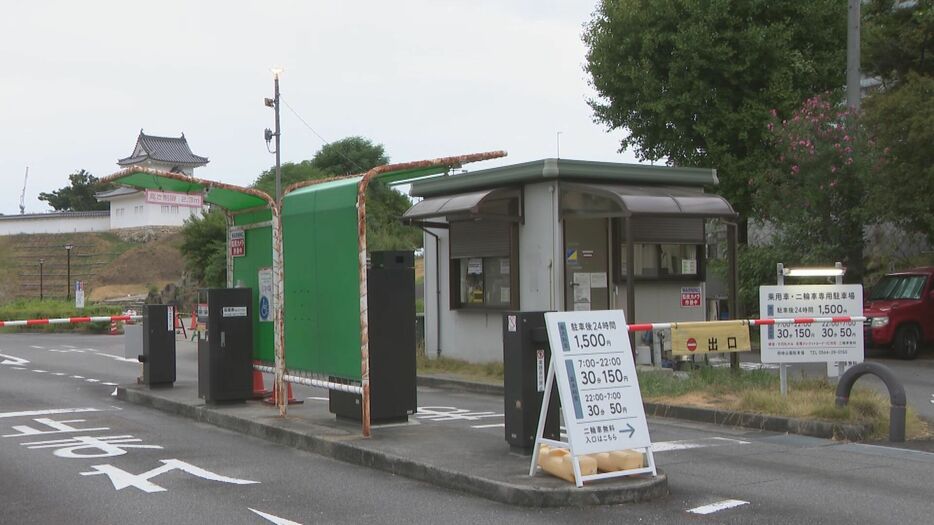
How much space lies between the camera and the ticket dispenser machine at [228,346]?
12664 mm

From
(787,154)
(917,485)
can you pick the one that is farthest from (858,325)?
(787,154)

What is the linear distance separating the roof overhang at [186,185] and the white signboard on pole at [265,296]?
0.88m

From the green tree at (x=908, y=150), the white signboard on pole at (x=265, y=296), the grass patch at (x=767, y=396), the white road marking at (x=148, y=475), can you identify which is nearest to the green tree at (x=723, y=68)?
the green tree at (x=908, y=150)

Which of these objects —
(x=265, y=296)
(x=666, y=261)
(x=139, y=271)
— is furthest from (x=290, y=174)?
(x=265, y=296)

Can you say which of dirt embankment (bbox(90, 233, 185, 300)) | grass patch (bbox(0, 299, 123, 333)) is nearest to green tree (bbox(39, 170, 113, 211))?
dirt embankment (bbox(90, 233, 185, 300))

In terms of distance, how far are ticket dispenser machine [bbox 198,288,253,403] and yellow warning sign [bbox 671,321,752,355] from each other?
542 centimetres

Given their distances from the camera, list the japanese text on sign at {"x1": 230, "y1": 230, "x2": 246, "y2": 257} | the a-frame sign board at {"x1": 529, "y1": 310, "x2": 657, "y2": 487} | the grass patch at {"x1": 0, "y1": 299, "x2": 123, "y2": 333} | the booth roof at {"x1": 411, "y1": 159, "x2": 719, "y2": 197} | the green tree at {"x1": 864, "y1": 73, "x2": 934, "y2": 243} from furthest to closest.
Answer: the grass patch at {"x1": 0, "y1": 299, "x2": 123, "y2": 333} < the green tree at {"x1": 864, "y1": 73, "x2": 934, "y2": 243} < the booth roof at {"x1": 411, "y1": 159, "x2": 719, "y2": 197} < the japanese text on sign at {"x1": 230, "y1": 230, "x2": 246, "y2": 257} < the a-frame sign board at {"x1": 529, "y1": 310, "x2": 657, "y2": 487}

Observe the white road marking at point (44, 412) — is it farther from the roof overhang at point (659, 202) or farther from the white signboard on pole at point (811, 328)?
the white signboard on pole at point (811, 328)

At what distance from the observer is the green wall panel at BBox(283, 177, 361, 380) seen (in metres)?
10.5

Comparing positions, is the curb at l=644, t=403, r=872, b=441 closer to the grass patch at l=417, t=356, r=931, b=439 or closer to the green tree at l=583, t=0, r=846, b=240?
the grass patch at l=417, t=356, r=931, b=439

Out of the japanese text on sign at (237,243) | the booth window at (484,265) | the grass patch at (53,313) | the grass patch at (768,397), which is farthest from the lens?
the grass patch at (53,313)

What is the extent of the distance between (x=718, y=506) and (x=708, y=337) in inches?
227

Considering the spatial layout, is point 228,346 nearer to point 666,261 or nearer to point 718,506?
point 718,506

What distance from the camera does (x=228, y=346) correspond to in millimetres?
12781
